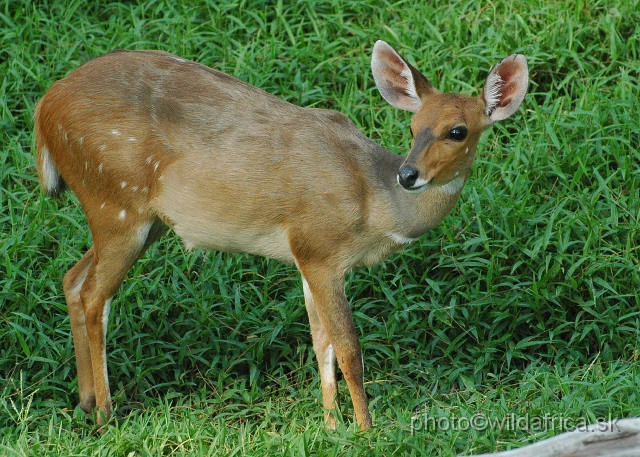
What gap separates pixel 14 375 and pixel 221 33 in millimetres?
3149

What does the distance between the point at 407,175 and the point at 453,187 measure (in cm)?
44

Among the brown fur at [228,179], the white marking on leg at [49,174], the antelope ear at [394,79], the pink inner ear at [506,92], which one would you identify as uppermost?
the pink inner ear at [506,92]

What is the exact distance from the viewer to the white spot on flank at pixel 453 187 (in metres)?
5.20

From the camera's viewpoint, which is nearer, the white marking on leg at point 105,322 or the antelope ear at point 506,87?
the antelope ear at point 506,87

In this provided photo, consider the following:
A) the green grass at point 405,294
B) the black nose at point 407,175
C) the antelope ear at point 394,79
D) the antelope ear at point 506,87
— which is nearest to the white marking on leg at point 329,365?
the green grass at point 405,294

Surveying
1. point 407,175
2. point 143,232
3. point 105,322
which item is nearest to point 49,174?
point 143,232

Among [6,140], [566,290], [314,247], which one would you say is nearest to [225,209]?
[314,247]

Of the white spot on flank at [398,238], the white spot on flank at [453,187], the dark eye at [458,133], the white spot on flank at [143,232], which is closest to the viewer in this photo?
the dark eye at [458,133]

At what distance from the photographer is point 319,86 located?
764cm

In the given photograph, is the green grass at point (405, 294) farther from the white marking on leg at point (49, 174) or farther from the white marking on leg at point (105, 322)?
the white marking on leg at point (49, 174)

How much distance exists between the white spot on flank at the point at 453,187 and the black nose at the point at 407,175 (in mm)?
364

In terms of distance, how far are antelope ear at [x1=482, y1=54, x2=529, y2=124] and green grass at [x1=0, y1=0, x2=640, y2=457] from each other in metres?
1.32

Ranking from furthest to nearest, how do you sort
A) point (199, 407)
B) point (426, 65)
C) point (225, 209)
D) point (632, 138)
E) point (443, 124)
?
point (426, 65) < point (632, 138) < point (199, 407) < point (225, 209) < point (443, 124)

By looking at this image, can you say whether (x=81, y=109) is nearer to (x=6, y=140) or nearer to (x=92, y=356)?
(x=92, y=356)
